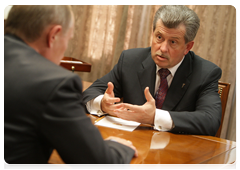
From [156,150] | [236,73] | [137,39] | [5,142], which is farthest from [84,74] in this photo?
[5,142]

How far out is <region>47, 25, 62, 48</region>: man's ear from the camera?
96cm

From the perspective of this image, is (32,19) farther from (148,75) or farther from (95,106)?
(148,75)

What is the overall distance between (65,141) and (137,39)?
123 inches

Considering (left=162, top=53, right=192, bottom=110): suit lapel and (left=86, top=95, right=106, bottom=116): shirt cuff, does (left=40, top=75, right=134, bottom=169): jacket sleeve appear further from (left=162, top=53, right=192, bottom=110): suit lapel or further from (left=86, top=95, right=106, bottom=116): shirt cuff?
(left=162, top=53, right=192, bottom=110): suit lapel

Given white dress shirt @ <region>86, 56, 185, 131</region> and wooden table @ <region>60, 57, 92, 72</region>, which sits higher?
wooden table @ <region>60, 57, 92, 72</region>

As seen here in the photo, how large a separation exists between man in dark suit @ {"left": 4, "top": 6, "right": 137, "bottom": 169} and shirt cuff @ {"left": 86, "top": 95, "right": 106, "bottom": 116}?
82 cm

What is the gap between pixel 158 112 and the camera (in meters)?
1.66

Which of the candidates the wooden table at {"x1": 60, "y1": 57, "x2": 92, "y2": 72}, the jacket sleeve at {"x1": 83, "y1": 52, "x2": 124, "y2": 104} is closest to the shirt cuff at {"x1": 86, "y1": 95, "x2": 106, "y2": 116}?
the jacket sleeve at {"x1": 83, "y1": 52, "x2": 124, "y2": 104}

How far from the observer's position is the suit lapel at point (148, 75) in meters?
2.09

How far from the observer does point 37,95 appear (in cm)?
82

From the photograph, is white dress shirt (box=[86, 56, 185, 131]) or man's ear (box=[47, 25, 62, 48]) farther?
white dress shirt (box=[86, 56, 185, 131])

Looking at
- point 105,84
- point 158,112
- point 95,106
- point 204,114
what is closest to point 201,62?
point 204,114

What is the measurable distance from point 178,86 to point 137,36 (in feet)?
6.41

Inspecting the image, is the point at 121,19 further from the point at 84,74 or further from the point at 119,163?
the point at 119,163
